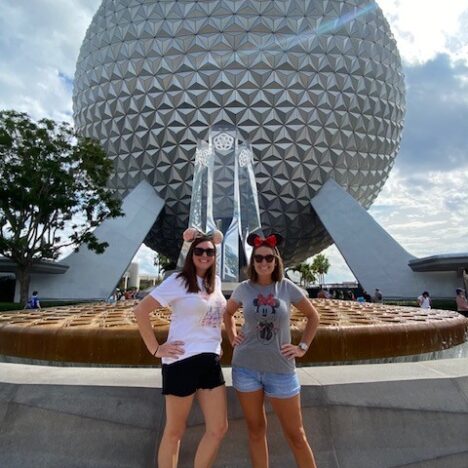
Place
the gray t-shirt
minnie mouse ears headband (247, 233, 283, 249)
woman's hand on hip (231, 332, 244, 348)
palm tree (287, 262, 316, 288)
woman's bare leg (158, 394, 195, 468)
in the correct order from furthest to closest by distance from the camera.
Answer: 1. palm tree (287, 262, 316, 288)
2. minnie mouse ears headband (247, 233, 283, 249)
3. woman's hand on hip (231, 332, 244, 348)
4. the gray t-shirt
5. woman's bare leg (158, 394, 195, 468)

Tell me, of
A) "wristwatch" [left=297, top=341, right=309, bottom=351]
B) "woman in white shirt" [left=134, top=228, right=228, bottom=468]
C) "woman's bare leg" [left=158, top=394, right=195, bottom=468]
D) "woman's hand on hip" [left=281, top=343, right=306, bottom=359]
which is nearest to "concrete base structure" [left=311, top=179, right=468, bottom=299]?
"wristwatch" [left=297, top=341, right=309, bottom=351]

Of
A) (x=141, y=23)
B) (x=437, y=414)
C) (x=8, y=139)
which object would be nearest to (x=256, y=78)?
(x=141, y=23)

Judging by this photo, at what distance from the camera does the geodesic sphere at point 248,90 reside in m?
21.2

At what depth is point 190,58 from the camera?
2109cm

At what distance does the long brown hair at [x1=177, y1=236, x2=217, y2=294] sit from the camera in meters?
2.62

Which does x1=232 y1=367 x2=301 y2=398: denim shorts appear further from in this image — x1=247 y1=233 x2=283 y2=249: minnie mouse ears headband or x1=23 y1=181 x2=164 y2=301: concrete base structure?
x1=23 y1=181 x2=164 y2=301: concrete base structure

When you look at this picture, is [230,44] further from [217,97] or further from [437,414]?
[437,414]

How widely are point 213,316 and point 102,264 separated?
18.3 meters

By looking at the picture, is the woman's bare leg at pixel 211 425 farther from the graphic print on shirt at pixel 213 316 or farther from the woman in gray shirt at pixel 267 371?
the graphic print on shirt at pixel 213 316

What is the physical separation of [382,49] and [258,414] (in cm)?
2555

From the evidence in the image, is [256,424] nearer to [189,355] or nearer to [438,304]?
[189,355]

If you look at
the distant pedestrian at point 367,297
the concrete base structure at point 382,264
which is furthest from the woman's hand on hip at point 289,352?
the concrete base structure at point 382,264

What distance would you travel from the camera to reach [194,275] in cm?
265

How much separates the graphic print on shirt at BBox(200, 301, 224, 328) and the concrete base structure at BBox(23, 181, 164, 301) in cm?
1756
